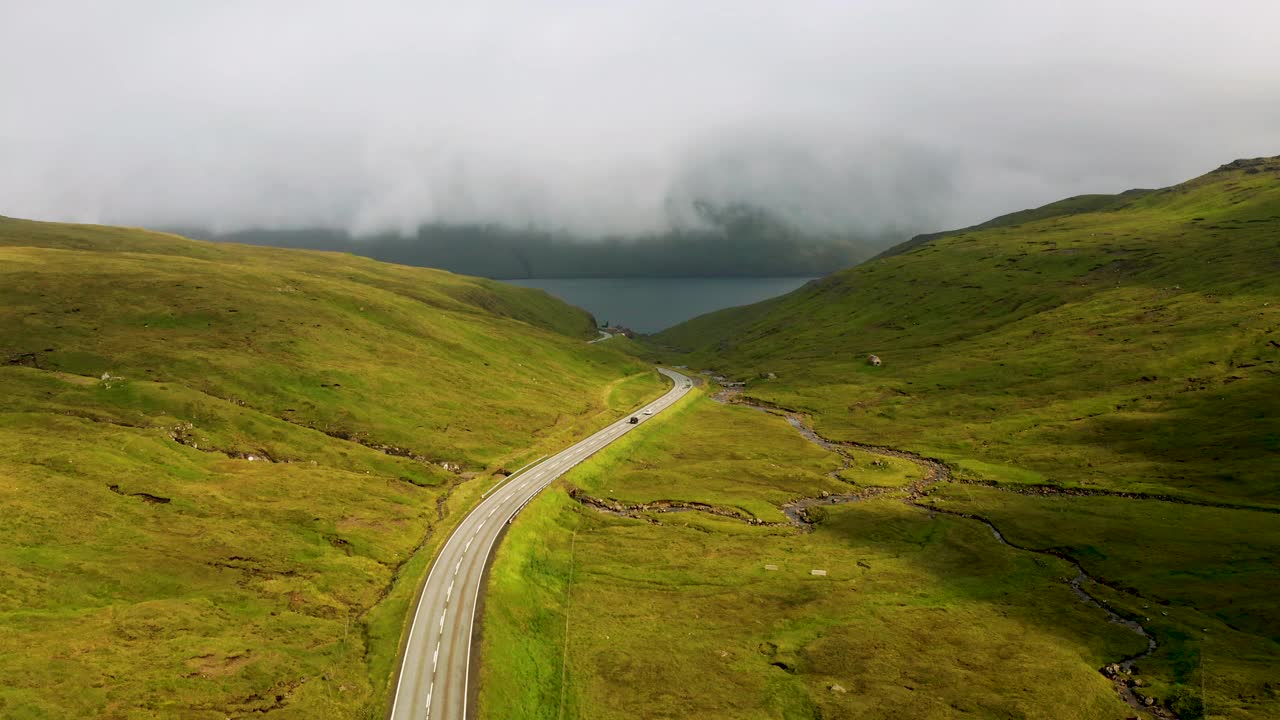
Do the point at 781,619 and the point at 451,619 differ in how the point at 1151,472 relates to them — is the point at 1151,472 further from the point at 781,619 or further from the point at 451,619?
the point at 451,619

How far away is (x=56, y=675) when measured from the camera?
5078cm

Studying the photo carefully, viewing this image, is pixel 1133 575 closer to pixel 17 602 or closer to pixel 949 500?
pixel 949 500

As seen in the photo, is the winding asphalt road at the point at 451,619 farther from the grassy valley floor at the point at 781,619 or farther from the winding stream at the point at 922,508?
the winding stream at the point at 922,508

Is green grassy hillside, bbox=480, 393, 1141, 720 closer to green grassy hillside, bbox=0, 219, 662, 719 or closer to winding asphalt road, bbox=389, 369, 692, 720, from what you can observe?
winding asphalt road, bbox=389, 369, 692, 720

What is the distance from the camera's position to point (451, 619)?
69.8 m

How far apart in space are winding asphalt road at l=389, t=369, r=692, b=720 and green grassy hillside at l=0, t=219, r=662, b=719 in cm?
278

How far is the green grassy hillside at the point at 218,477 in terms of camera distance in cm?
5684

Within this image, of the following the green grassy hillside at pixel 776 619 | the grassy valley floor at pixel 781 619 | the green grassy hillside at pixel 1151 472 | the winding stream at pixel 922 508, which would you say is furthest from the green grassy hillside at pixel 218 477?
the green grassy hillside at pixel 1151 472

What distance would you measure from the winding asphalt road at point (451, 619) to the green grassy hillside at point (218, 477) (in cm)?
278

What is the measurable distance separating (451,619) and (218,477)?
55.6m

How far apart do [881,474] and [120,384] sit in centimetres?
16150

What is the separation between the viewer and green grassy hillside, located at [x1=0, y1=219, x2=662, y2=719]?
56844 mm

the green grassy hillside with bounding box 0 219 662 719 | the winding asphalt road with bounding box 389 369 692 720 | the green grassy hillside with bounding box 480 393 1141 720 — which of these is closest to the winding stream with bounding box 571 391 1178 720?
the green grassy hillside with bounding box 480 393 1141 720

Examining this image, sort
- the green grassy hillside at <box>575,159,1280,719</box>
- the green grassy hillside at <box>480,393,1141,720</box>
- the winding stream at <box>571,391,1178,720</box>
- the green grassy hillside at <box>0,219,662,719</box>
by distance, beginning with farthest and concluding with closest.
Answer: the green grassy hillside at <box>575,159,1280,719</box>, the winding stream at <box>571,391,1178,720</box>, the green grassy hillside at <box>480,393,1141,720</box>, the green grassy hillside at <box>0,219,662,719</box>
